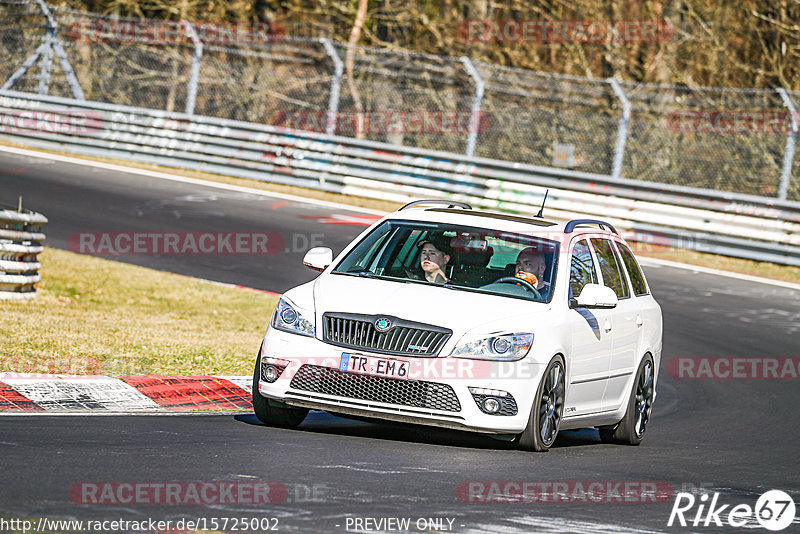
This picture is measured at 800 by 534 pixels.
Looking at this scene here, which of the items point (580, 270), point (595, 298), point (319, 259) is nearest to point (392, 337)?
point (319, 259)

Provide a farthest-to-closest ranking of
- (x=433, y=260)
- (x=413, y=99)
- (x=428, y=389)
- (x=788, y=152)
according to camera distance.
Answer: (x=413, y=99)
(x=788, y=152)
(x=433, y=260)
(x=428, y=389)

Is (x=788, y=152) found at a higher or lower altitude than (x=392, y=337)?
higher

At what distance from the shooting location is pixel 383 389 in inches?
318

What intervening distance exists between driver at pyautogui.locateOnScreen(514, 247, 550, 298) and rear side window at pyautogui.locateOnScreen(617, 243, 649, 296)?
147 cm

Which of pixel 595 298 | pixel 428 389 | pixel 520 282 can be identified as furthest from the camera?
pixel 520 282

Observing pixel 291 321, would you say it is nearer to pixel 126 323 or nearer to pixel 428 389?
pixel 428 389

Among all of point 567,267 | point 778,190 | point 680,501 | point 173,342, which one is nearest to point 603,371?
point 567,267

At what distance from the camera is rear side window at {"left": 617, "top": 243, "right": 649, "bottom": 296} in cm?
1047

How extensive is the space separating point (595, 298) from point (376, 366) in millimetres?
1677

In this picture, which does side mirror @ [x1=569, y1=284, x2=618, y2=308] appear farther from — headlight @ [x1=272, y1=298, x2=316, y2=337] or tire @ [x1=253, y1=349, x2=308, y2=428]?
tire @ [x1=253, y1=349, x2=308, y2=428]

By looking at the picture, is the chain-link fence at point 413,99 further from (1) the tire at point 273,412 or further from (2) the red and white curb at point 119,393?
(1) the tire at point 273,412

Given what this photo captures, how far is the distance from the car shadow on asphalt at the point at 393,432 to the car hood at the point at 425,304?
0.74 metres

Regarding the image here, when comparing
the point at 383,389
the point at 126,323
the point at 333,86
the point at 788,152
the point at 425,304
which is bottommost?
the point at 126,323

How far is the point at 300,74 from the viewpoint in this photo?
26.8 meters
